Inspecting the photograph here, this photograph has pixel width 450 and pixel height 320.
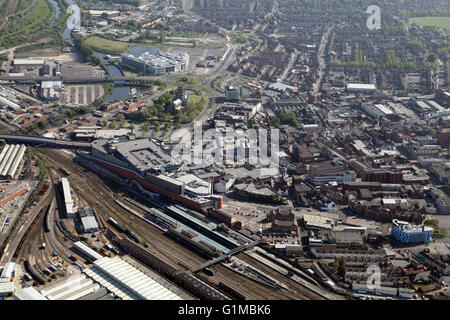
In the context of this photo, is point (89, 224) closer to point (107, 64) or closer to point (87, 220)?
point (87, 220)

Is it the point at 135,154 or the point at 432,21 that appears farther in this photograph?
the point at 432,21

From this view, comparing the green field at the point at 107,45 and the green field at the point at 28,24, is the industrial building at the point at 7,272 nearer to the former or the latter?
the green field at the point at 107,45

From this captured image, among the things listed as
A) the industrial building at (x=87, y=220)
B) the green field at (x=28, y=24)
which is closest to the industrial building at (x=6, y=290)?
the industrial building at (x=87, y=220)

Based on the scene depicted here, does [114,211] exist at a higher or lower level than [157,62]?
lower
